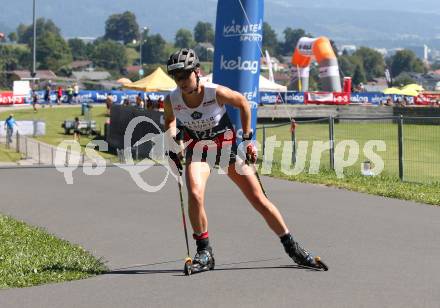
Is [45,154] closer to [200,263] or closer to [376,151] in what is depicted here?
[376,151]

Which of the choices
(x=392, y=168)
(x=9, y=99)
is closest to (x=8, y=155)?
(x=392, y=168)

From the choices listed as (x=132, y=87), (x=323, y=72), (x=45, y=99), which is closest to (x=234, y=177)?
(x=132, y=87)

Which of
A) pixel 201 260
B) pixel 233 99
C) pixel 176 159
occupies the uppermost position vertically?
pixel 233 99

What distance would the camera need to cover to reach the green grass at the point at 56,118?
3650 cm

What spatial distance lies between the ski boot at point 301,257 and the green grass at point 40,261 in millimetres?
1545

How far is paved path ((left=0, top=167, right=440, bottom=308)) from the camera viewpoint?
6.78 metres

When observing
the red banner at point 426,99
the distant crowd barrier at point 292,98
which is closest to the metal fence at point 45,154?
the distant crowd barrier at point 292,98

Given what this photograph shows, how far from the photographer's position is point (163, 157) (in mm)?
23484

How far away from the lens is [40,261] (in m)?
8.30

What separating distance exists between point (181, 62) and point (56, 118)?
44.8 meters

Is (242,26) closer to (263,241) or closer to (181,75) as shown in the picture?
(263,241)

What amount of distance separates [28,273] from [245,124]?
84.8 inches

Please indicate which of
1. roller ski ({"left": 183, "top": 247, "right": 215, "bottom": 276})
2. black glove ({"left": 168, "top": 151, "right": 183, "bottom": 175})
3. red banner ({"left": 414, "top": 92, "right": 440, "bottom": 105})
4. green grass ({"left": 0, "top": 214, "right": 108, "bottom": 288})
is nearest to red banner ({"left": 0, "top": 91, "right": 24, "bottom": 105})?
red banner ({"left": 414, "top": 92, "right": 440, "bottom": 105})

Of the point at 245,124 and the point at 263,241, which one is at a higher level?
the point at 245,124
